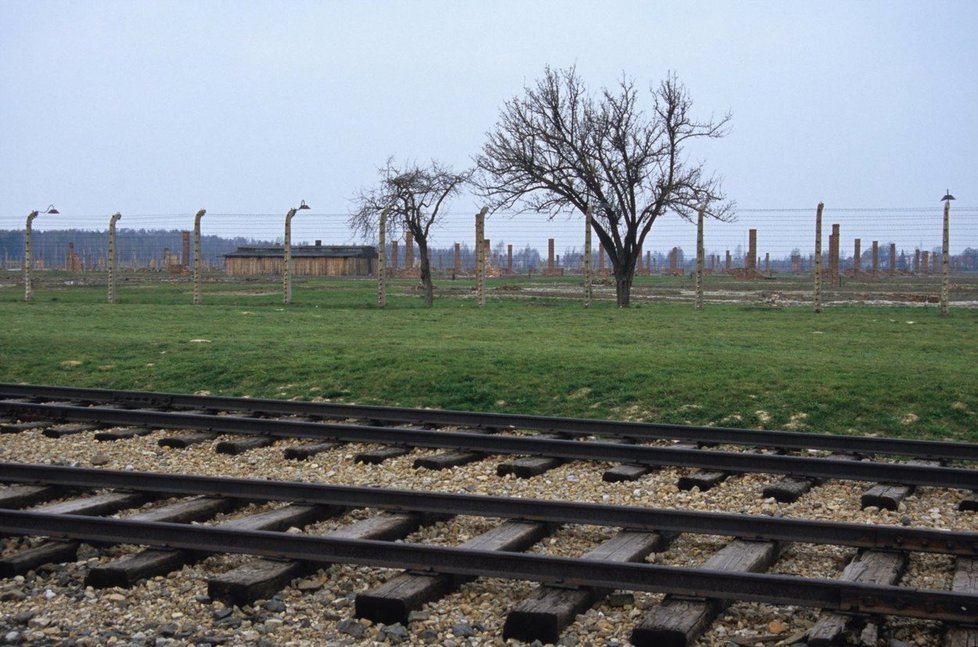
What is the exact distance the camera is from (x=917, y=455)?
9531 mm

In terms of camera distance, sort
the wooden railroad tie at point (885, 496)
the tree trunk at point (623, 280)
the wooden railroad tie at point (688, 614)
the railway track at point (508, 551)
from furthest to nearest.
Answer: the tree trunk at point (623, 280) → the wooden railroad tie at point (885, 496) → the railway track at point (508, 551) → the wooden railroad tie at point (688, 614)

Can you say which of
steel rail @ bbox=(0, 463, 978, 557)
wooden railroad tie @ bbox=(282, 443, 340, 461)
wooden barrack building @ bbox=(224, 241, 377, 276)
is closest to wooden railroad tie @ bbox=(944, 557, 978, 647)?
steel rail @ bbox=(0, 463, 978, 557)

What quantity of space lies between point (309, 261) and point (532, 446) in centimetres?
5932

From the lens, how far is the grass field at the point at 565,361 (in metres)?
12.1

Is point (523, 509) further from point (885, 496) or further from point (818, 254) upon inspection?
point (818, 254)

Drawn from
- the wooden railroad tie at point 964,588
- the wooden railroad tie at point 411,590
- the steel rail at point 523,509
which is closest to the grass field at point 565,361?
the steel rail at point 523,509

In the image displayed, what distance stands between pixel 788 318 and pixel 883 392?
10578mm

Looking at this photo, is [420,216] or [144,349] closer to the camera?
[144,349]

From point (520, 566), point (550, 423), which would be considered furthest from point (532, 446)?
point (520, 566)

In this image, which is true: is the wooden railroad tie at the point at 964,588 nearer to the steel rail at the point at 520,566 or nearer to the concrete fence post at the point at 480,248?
the steel rail at the point at 520,566

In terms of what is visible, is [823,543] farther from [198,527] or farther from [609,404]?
[609,404]

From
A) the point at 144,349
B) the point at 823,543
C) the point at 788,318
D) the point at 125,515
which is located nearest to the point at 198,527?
the point at 125,515

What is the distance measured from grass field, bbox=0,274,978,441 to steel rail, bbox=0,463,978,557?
4.94 m

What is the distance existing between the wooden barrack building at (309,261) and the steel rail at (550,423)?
5321 centimetres
